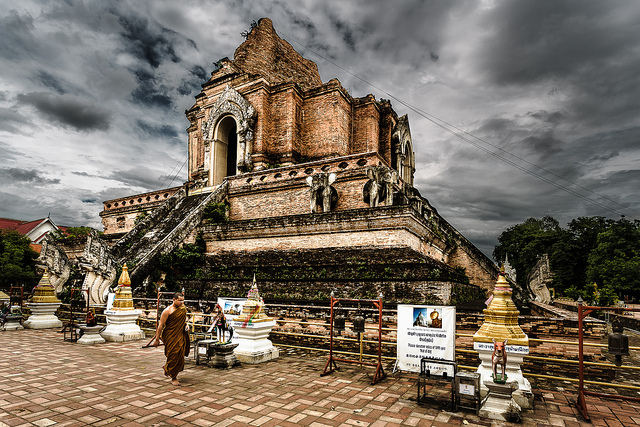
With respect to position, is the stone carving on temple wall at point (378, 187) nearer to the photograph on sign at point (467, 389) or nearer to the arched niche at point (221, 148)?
the photograph on sign at point (467, 389)

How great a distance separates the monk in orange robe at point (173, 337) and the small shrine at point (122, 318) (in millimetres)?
4428

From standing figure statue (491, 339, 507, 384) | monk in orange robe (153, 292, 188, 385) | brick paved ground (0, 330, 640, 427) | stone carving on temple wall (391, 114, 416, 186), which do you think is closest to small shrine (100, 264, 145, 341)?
brick paved ground (0, 330, 640, 427)

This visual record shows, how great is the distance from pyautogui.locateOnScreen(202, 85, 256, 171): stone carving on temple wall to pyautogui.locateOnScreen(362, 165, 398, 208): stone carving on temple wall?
7.12 metres

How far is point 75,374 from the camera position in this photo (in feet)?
20.1

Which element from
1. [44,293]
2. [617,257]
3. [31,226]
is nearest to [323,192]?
[44,293]

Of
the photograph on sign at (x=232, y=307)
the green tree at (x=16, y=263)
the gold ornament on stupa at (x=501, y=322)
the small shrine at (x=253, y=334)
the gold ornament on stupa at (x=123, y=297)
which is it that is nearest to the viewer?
the gold ornament on stupa at (x=501, y=322)

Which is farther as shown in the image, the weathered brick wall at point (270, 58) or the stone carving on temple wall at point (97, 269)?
the weathered brick wall at point (270, 58)

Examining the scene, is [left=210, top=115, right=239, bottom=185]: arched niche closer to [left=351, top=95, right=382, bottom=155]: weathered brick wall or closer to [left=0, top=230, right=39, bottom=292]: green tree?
[left=351, top=95, right=382, bottom=155]: weathered brick wall

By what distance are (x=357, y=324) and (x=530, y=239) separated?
47.1 meters

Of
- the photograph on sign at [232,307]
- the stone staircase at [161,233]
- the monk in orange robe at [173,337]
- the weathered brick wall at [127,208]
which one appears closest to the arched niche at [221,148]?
the stone staircase at [161,233]

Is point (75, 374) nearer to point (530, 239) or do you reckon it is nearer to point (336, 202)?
point (336, 202)

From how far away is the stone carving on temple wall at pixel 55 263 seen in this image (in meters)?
14.0

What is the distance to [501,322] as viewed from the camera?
204 inches

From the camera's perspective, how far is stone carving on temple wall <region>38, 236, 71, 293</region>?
14.0 meters
